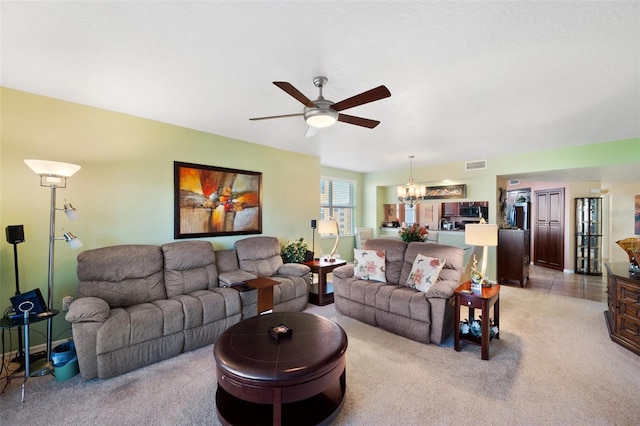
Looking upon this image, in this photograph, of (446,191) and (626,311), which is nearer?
(626,311)

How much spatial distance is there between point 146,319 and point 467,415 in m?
2.80

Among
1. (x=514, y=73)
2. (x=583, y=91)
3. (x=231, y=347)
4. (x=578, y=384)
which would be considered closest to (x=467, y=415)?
(x=578, y=384)

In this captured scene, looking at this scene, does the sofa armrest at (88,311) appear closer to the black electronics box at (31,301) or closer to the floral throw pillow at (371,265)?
the black electronics box at (31,301)

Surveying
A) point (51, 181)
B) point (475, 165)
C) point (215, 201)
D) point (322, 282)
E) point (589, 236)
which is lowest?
point (322, 282)

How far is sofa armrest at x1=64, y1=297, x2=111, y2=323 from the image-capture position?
2268 millimetres

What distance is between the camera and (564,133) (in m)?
3.88

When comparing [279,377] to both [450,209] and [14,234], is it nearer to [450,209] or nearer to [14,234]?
[14,234]

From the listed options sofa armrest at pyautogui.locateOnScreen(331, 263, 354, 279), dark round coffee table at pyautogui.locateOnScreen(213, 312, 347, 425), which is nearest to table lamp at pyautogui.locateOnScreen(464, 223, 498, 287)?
sofa armrest at pyautogui.locateOnScreen(331, 263, 354, 279)

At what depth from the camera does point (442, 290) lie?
2.93 m

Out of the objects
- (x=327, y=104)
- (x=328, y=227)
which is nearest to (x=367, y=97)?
(x=327, y=104)

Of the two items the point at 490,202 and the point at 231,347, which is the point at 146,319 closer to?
the point at 231,347

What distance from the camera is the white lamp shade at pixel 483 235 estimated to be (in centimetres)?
297

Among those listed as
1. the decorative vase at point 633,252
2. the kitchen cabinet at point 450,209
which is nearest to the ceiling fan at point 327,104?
the decorative vase at point 633,252

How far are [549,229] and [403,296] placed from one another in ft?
21.4
